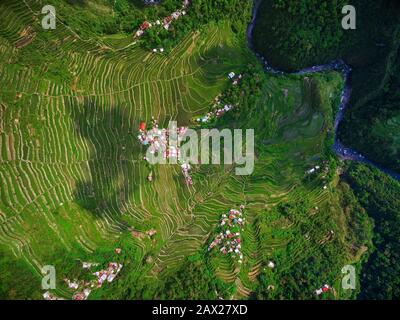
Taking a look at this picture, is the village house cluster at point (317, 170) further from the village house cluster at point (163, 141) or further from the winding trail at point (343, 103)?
the village house cluster at point (163, 141)

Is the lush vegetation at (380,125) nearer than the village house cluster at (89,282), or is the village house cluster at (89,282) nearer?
the village house cluster at (89,282)

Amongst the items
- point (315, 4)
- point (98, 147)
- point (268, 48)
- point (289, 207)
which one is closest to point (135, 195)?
point (98, 147)

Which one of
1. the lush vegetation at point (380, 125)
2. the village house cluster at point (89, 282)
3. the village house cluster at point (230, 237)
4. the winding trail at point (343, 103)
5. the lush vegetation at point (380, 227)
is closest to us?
the village house cluster at point (89, 282)

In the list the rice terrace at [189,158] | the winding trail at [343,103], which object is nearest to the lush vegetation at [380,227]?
the rice terrace at [189,158]

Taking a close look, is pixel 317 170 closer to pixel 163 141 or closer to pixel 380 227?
pixel 380 227

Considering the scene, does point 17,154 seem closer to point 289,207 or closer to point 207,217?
point 207,217

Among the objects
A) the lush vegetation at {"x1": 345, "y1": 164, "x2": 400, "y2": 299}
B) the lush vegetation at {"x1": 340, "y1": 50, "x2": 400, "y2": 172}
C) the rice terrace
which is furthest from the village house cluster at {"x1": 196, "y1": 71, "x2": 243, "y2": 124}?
the lush vegetation at {"x1": 345, "y1": 164, "x2": 400, "y2": 299}
